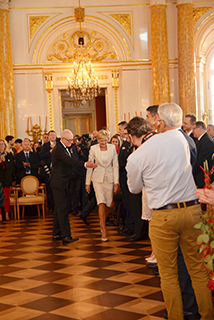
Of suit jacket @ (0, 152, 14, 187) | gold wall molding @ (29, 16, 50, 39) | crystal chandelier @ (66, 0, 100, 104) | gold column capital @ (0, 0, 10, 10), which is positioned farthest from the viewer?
gold wall molding @ (29, 16, 50, 39)

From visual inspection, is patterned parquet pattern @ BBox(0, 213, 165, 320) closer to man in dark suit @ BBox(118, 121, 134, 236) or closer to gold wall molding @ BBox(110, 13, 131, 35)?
man in dark suit @ BBox(118, 121, 134, 236)

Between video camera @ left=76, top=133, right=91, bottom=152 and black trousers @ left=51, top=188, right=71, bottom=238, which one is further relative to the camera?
video camera @ left=76, top=133, right=91, bottom=152

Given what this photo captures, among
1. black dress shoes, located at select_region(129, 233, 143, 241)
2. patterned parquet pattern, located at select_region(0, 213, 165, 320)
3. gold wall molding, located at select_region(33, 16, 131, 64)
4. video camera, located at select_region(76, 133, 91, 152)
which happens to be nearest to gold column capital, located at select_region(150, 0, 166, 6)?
gold wall molding, located at select_region(33, 16, 131, 64)

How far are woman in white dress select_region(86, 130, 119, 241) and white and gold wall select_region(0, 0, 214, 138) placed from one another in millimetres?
7480

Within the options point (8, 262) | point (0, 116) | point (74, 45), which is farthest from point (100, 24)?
point (8, 262)

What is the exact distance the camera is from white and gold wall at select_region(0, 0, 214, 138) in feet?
44.5

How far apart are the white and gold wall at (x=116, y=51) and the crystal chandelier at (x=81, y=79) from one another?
0.31 m

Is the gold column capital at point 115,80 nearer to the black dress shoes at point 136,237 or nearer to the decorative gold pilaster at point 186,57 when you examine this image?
the decorative gold pilaster at point 186,57

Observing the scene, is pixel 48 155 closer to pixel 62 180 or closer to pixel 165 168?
pixel 62 180

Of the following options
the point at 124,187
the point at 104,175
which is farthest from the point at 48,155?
the point at 104,175

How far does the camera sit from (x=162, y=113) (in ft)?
10.3

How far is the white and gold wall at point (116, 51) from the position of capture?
13562 mm

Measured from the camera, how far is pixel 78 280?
4.64 metres

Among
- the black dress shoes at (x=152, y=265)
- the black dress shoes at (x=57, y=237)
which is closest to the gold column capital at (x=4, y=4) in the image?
the black dress shoes at (x=57, y=237)
